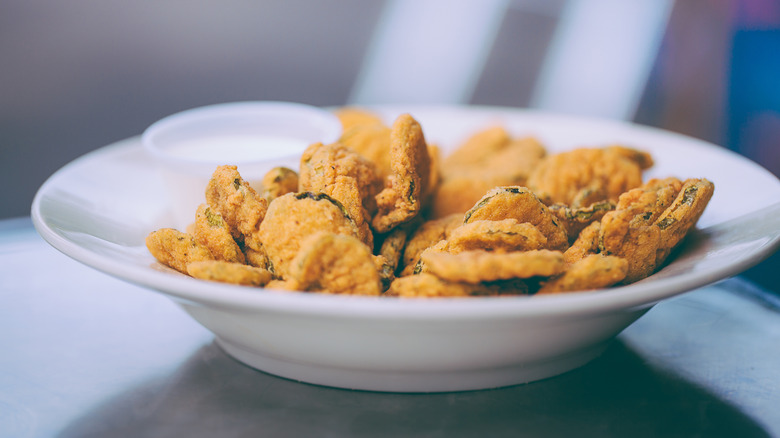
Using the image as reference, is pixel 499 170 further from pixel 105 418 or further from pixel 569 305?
pixel 105 418

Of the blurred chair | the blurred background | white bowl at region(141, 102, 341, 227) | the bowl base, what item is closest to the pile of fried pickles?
the bowl base

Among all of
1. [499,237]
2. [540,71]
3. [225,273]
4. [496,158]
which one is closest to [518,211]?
[499,237]

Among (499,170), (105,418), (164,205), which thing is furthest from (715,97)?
(105,418)

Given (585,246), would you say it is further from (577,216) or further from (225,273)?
(225,273)

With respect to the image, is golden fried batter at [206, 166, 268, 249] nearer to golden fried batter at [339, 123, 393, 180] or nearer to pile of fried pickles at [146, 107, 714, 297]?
pile of fried pickles at [146, 107, 714, 297]

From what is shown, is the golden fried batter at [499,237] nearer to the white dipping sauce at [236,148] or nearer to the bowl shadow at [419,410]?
the bowl shadow at [419,410]
